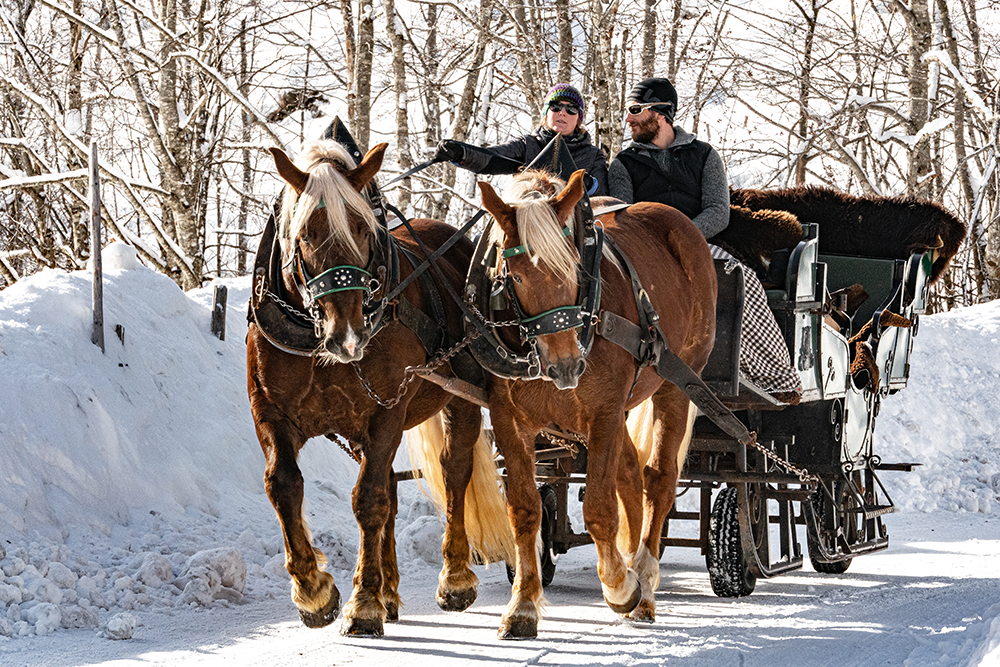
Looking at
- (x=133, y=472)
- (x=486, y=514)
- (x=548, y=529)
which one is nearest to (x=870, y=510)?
(x=548, y=529)

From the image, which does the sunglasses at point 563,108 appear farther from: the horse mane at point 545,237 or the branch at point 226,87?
the branch at point 226,87

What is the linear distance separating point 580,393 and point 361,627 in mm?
1299

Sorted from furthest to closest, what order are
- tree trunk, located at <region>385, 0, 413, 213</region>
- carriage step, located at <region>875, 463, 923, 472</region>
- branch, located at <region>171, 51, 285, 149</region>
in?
tree trunk, located at <region>385, 0, 413, 213</region> → branch, located at <region>171, 51, 285, 149</region> → carriage step, located at <region>875, 463, 923, 472</region>

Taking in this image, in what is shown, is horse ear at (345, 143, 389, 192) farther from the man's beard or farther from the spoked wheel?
the spoked wheel

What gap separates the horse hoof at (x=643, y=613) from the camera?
4.84m

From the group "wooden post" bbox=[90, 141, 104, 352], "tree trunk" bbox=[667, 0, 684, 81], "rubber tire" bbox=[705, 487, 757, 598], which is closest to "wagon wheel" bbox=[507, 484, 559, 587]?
"rubber tire" bbox=[705, 487, 757, 598]

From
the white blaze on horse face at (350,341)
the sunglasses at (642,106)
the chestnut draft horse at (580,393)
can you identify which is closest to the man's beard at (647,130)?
the sunglasses at (642,106)

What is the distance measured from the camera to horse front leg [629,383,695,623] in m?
5.14

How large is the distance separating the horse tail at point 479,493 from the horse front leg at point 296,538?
125 centimetres

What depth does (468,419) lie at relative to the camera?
547 centimetres

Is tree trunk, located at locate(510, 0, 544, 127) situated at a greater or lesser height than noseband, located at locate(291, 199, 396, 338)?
greater

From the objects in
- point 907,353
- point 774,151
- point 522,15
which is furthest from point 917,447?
point 522,15

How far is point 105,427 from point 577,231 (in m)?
3.32

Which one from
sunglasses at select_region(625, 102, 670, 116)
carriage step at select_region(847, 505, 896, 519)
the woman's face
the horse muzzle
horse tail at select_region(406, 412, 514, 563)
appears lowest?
carriage step at select_region(847, 505, 896, 519)
